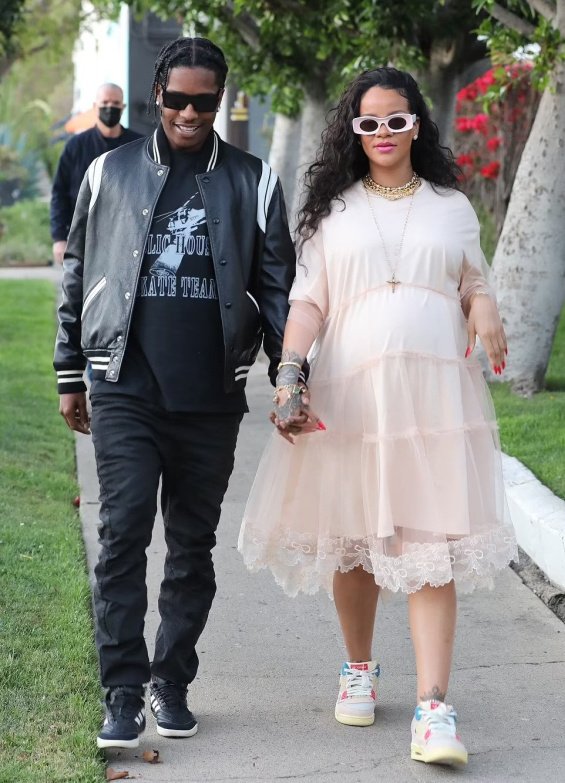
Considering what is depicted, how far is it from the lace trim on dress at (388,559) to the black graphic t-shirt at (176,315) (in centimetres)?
51

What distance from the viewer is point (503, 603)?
528 cm

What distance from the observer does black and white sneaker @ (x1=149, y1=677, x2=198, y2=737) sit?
3820 millimetres

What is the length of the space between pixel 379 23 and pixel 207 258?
659 centimetres

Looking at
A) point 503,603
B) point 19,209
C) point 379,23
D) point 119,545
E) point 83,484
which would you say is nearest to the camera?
point 119,545

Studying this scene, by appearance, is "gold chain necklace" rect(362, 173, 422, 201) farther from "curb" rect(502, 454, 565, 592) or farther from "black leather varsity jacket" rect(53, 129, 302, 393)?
"curb" rect(502, 454, 565, 592)

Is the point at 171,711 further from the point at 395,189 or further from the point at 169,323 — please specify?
the point at 395,189

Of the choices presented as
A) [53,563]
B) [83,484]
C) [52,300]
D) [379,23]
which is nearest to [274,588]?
[53,563]

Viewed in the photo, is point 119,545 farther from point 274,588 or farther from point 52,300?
point 52,300

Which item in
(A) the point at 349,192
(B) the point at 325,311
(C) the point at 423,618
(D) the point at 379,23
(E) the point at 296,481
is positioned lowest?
(C) the point at 423,618

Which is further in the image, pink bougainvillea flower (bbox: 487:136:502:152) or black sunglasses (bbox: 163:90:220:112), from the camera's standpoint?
pink bougainvillea flower (bbox: 487:136:502:152)

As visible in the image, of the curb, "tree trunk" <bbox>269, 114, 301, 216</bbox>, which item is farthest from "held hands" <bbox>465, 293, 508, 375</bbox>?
"tree trunk" <bbox>269, 114, 301, 216</bbox>

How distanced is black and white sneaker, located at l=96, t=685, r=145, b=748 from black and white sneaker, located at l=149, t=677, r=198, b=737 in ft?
0.48

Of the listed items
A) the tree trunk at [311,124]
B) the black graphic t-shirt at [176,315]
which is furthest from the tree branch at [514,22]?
the black graphic t-shirt at [176,315]

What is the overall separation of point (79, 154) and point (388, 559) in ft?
16.8
